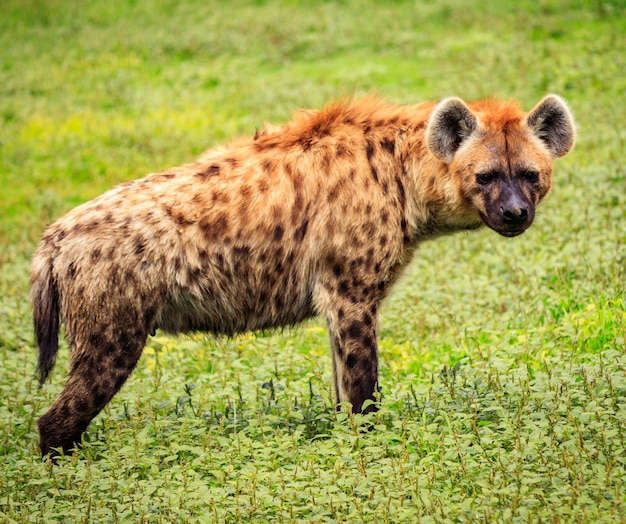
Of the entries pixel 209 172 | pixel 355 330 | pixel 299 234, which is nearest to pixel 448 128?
pixel 299 234

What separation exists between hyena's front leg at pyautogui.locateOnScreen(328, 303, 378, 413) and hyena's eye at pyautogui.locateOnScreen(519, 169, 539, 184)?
0.96 m

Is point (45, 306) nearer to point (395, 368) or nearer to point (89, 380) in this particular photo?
point (89, 380)

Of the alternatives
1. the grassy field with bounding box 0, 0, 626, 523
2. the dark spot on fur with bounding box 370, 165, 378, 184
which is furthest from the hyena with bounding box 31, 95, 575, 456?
the grassy field with bounding box 0, 0, 626, 523

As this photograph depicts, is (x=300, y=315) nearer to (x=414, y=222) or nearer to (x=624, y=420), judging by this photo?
(x=414, y=222)

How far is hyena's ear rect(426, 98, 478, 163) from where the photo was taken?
461 centimetres

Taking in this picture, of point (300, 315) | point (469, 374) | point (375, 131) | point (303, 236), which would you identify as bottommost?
point (469, 374)

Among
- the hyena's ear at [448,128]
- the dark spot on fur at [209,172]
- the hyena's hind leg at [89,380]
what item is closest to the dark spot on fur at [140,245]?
the hyena's hind leg at [89,380]

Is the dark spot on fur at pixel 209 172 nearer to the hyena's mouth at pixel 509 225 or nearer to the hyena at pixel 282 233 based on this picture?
the hyena at pixel 282 233

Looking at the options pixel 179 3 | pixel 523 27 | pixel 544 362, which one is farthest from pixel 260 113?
pixel 544 362

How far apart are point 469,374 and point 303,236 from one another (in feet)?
3.59

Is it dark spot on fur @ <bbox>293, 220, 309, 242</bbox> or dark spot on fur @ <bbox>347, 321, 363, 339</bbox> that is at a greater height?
dark spot on fur @ <bbox>293, 220, 309, 242</bbox>

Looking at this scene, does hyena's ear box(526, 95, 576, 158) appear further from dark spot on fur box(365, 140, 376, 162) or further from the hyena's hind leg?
the hyena's hind leg

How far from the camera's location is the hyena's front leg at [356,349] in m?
4.61

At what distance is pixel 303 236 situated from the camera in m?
4.73
